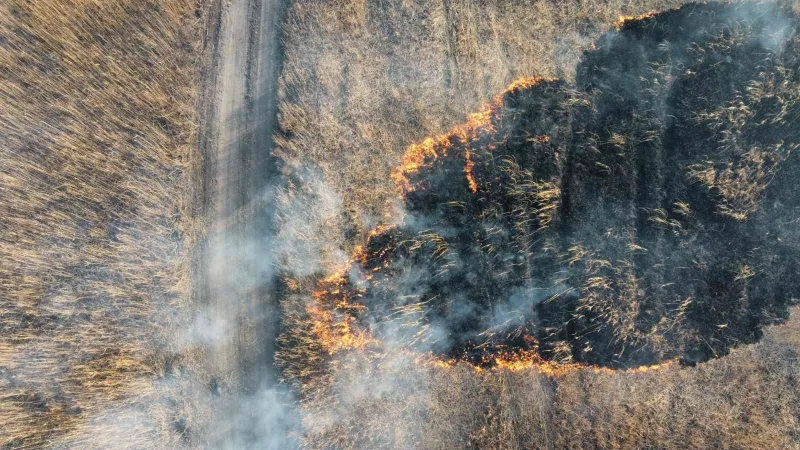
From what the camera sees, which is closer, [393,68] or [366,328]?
[366,328]

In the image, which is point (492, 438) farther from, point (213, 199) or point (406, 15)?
A: point (406, 15)

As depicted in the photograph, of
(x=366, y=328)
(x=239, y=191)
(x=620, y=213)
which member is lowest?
(x=366, y=328)

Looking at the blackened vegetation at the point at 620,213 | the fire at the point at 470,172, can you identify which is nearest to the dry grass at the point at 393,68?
the blackened vegetation at the point at 620,213

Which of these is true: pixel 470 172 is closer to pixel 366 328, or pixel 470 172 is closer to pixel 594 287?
pixel 594 287

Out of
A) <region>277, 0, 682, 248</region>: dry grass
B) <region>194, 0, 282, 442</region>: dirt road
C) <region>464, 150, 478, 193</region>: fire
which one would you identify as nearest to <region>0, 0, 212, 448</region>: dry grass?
<region>194, 0, 282, 442</region>: dirt road

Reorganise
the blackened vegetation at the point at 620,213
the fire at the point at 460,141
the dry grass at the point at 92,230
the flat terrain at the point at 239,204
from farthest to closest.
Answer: the fire at the point at 460,141 < the flat terrain at the point at 239,204 < the blackened vegetation at the point at 620,213 < the dry grass at the point at 92,230

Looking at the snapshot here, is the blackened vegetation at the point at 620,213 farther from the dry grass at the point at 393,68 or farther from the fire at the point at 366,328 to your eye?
the dry grass at the point at 393,68

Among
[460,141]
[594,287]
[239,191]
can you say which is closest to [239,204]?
[239,191]

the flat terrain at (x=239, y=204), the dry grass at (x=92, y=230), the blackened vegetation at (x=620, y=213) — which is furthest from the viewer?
the flat terrain at (x=239, y=204)
